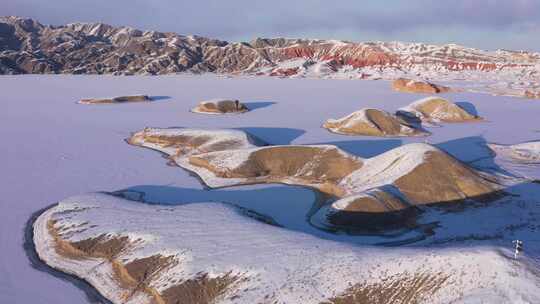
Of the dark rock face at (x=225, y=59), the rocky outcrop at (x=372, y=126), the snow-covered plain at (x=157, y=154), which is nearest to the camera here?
the snow-covered plain at (x=157, y=154)

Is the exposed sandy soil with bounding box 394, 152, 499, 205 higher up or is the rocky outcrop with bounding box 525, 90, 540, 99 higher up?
the rocky outcrop with bounding box 525, 90, 540, 99

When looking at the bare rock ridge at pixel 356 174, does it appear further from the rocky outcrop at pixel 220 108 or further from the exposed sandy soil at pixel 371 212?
the rocky outcrop at pixel 220 108

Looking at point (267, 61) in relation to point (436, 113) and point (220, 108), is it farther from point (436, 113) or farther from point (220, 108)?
point (436, 113)

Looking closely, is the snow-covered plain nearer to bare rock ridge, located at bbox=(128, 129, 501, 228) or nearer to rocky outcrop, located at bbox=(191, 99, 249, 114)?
bare rock ridge, located at bbox=(128, 129, 501, 228)

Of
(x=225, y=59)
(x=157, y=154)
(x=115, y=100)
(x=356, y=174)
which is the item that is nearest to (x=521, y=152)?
(x=356, y=174)

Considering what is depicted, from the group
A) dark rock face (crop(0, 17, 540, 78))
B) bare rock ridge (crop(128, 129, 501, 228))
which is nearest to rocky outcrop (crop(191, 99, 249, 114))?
bare rock ridge (crop(128, 129, 501, 228))

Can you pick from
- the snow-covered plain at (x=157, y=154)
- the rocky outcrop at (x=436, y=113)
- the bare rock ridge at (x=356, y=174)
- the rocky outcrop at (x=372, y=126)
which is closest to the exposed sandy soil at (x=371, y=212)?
the bare rock ridge at (x=356, y=174)

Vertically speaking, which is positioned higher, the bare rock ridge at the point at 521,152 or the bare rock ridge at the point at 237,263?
the bare rock ridge at the point at 521,152

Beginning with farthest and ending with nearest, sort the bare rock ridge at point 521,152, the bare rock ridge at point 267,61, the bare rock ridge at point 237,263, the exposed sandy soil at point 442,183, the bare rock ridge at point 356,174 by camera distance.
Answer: the bare rock ridge at point 267,61, the bare rock ridge at point 521,152, the exposed sandy soil at point 442,183, the bare rock ridge at point 356,174, the bare rock ridge at point 237,263
